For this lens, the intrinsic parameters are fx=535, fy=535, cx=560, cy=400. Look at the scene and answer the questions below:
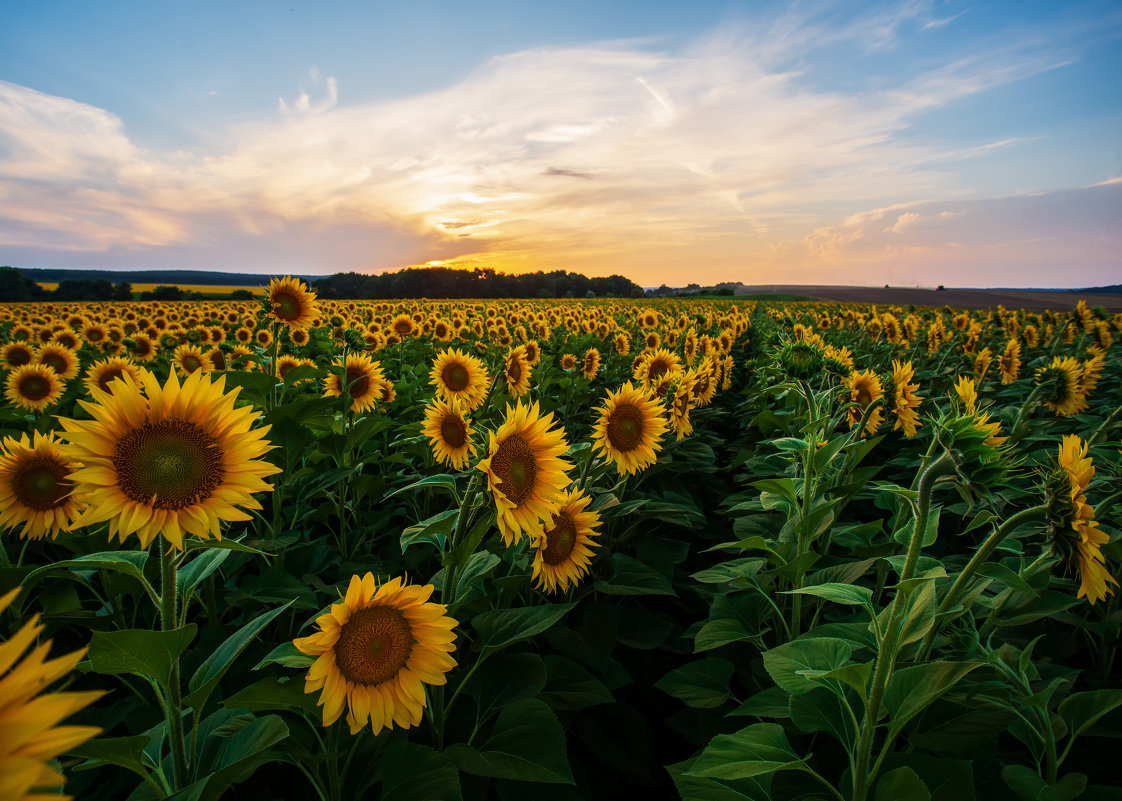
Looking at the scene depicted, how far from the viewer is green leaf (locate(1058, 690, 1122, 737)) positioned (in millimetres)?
1628

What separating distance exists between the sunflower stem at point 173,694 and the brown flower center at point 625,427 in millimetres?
2402

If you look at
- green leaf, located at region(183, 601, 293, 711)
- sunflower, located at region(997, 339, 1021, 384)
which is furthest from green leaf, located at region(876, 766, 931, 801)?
sunflower, located at region(997, 339, 1021, 384)

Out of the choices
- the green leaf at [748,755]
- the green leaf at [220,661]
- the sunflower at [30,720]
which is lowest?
the green leaf at [748,755]

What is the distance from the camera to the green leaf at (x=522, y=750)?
1.73m

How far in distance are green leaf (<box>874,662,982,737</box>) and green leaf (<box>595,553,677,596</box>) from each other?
1.15 m

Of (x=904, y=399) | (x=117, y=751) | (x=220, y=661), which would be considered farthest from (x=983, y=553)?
(x=904, y=399)

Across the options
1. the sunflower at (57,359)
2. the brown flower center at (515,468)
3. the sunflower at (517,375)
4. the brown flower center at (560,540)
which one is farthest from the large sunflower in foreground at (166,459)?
the sunflower at (57,359)

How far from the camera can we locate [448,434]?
3789 millimetres

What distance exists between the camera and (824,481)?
3.43 m

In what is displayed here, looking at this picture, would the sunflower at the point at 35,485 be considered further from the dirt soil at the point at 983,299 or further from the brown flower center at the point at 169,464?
the dirt soil at the point at 983,299

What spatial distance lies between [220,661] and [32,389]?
5.98 metres

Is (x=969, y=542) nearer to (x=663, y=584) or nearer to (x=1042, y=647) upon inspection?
(x=1042, y=647)

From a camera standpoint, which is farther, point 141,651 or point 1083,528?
point 1083,528

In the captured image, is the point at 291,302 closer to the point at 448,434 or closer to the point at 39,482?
the point at 448,434
